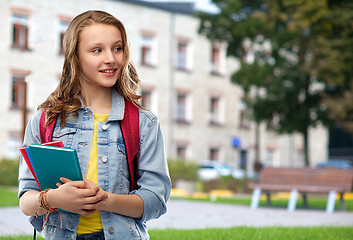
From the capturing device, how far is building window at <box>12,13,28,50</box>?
108 feet

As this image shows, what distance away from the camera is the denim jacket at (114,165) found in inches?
104

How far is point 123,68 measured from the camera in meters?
2.78

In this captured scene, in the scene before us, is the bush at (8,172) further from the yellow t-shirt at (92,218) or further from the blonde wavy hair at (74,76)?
the yellow t-shirt at (92,218)

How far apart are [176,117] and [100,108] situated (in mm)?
36935

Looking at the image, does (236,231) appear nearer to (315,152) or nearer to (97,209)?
(97,209)

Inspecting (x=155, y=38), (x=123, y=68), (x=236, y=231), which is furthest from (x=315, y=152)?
(x=123, y=68)

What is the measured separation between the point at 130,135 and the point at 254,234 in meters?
5.11

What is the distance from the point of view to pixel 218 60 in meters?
42.4

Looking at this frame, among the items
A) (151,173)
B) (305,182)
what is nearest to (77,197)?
(151,173)

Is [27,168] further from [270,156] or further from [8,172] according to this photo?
[270,156]

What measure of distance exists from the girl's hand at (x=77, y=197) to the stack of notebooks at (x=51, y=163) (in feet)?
0.17

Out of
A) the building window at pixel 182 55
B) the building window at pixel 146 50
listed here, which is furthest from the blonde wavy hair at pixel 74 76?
the building window at pixel 182 55

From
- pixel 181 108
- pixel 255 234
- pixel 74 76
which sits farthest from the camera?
pixel 181 108

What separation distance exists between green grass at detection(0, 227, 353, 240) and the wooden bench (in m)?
6.07
